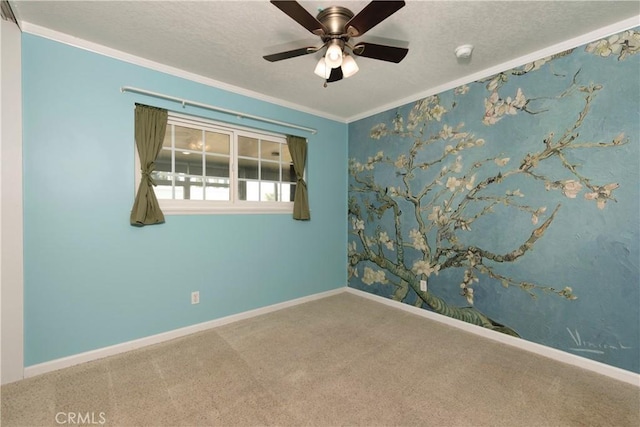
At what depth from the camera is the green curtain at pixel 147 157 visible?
2234mm

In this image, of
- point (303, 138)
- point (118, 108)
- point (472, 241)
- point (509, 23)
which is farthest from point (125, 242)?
point (509, 23)

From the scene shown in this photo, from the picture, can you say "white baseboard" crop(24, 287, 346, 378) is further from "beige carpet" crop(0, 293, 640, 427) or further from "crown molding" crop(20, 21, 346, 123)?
"crown molding" crop(20, 21, 346, 123)

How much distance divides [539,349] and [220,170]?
11.2 feet

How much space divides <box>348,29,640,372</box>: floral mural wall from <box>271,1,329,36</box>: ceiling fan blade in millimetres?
1865

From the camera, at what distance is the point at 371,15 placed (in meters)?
1.37

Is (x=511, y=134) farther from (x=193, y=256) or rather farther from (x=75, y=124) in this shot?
(x=75, y=124)

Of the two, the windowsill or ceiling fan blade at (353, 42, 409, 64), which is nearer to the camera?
ceiling fan blade at (353, 42, 409, 64)

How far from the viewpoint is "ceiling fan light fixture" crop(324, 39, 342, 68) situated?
1607 mm

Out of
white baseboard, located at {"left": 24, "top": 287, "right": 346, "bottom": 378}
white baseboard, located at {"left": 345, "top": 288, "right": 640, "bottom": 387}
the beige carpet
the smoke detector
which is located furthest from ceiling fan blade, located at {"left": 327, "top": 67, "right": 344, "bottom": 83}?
white baseboard, located at {"left": 345, "top": 288, "right": 640, "bottom": 387}

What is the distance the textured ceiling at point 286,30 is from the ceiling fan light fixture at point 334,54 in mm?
248

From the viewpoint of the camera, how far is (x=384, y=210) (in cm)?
339

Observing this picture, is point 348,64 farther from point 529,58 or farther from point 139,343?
point 139,343

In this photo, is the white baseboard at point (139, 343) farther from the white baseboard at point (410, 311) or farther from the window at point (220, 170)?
the window at point (220, 170)

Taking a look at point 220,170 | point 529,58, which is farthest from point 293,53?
point 529,58
